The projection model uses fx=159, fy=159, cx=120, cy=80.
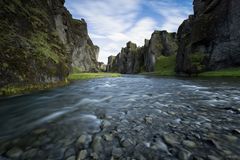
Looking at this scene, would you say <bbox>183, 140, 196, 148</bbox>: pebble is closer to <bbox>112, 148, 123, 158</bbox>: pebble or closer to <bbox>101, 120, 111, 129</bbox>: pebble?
<bbox>112, 148, 123, 158</bbox>: pebble

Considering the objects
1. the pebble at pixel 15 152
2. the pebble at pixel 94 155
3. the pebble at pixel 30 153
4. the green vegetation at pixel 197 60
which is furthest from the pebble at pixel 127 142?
the green vegetation at pixel 197 60

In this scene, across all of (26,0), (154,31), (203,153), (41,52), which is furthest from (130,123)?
(154,31)

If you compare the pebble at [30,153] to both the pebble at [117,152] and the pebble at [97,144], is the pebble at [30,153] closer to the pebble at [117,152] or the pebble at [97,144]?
the pebble at [97,144]

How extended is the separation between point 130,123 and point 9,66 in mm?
12614

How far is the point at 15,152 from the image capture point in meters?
4.57

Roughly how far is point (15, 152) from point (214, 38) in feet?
207

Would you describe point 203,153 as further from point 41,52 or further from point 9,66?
point 41,52

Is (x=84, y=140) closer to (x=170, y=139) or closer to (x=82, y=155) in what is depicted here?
(x=82, y=155)

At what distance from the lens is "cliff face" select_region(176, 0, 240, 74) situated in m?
47.6

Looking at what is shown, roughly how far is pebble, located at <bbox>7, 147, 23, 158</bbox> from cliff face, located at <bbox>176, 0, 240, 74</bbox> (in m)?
56.3

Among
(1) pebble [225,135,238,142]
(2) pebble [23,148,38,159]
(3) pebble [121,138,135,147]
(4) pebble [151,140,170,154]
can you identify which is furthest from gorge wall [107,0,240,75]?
(2) pebble [23,148,38,159]

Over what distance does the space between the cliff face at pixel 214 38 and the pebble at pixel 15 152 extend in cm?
5627

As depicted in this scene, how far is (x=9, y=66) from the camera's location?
13.7m

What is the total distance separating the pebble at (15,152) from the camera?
14.4ft
